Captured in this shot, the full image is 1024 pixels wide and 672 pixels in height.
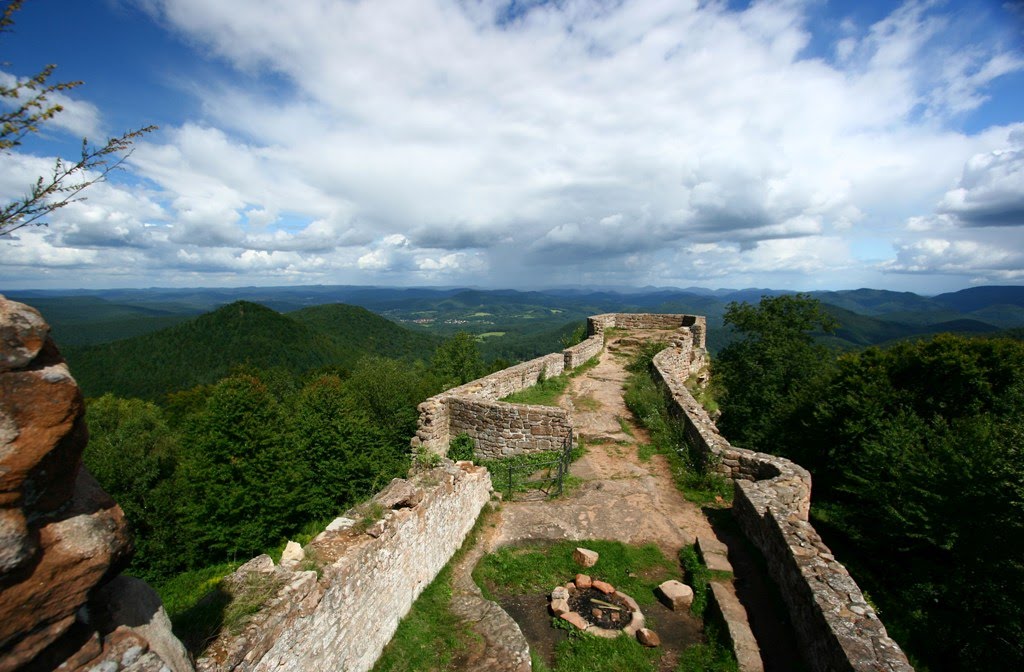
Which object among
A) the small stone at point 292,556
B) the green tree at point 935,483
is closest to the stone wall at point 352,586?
Result: the small stone at point 292,556

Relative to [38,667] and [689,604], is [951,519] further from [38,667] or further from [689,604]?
[38,667]

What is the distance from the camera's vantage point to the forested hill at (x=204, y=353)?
8575 cm

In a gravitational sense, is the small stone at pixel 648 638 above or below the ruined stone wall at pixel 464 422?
below

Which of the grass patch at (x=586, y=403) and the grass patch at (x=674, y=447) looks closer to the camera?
the grass patch at (x=674, y=447)

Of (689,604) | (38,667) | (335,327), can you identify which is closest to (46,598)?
(38,667)

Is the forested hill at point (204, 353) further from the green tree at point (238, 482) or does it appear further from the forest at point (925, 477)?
the forest at point (925, 477)

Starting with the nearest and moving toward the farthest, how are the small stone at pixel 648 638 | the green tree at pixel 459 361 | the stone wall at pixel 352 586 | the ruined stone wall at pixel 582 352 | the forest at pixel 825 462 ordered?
1. the stone wall at pixel 352 586
2. the small stone at pixel 648 638
3. the forest at pixel 825 462
4. the ruined stone wall at pixel 582 352
5. the green tree at pixel 459 361

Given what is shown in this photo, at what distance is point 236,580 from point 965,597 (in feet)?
36.1

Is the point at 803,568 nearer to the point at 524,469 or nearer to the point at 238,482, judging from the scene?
the point at 524,469

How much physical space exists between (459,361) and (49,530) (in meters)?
43.4

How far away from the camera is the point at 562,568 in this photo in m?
7.35

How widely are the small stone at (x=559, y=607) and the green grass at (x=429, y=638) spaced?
3.91ft

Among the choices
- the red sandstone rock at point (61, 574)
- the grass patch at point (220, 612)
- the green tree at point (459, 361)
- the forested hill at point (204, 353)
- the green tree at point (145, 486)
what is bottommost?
the forested hill at point (204, 353)

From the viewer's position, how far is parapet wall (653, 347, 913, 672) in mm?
4680
